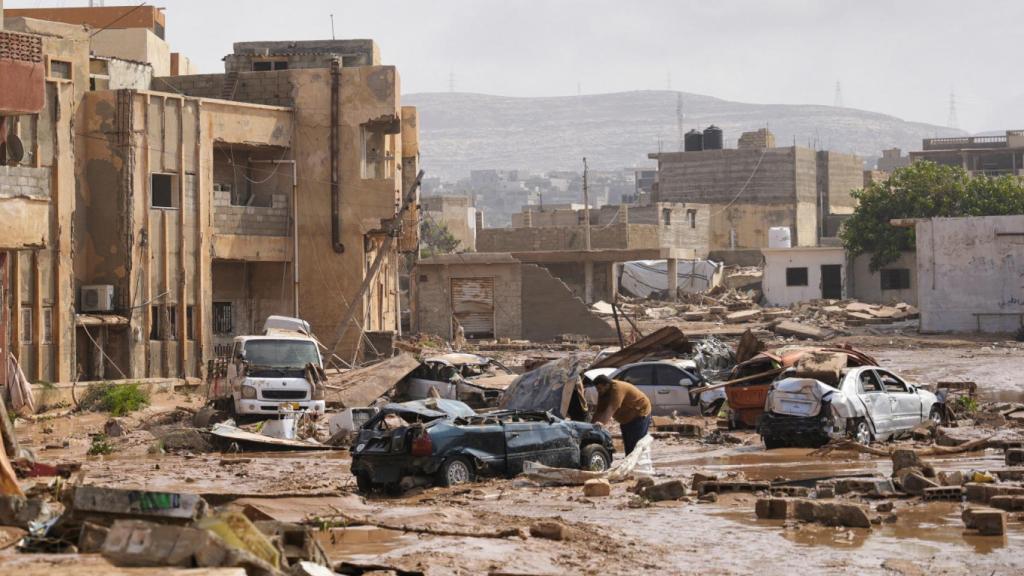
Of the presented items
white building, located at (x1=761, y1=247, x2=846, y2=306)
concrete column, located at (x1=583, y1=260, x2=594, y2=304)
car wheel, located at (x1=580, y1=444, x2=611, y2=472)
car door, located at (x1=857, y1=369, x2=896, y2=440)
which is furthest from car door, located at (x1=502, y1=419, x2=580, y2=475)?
white building, located at (x1=761, y1=247, x2=846, y2=306)

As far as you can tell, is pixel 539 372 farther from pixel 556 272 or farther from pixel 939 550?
pixel 556 272

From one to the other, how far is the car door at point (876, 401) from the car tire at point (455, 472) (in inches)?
273

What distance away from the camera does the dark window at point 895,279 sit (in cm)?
7100

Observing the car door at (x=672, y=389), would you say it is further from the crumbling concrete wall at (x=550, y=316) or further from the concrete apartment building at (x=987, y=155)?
A: the concrete apartment building at (x=987, y=155)

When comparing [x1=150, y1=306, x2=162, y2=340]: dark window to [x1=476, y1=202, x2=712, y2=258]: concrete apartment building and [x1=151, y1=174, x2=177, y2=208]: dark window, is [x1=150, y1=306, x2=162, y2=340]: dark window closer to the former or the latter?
[x1=151, y1=174, x2=177, y2=208]: dark window

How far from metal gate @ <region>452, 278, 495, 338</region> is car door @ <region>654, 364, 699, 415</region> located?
2488 centimetres

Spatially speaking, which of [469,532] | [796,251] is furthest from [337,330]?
[796,251]

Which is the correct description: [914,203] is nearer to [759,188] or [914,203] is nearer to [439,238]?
[759,188]

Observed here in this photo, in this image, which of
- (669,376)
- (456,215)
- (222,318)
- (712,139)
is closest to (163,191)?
(222,318)

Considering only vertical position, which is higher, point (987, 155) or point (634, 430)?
point (987, 155)

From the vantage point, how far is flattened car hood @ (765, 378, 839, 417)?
21672mm

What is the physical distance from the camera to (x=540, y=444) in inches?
744

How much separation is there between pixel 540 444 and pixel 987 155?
319 ft

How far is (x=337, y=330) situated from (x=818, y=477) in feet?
77.0
